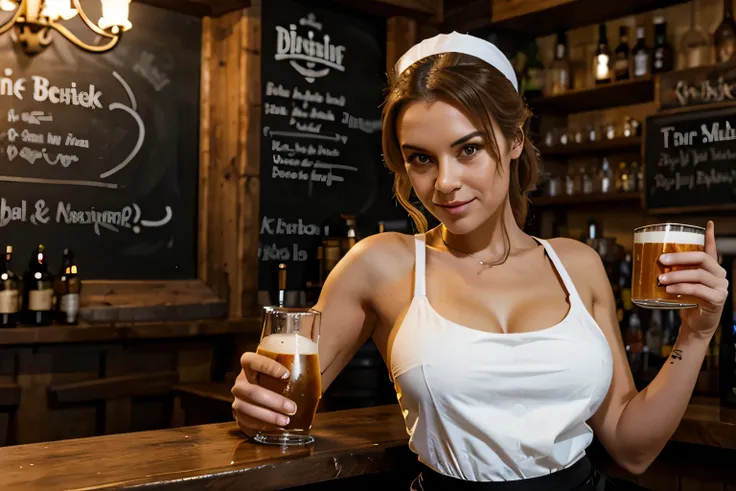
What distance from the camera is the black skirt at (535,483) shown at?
155cm

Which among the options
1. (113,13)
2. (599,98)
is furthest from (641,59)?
(113,13)

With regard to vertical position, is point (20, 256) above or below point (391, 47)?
below

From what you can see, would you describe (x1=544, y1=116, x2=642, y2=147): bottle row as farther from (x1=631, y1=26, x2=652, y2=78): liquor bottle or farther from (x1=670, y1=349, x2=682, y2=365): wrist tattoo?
(x1=670, y1=349, x2=682, y2=365): wrist tattoo

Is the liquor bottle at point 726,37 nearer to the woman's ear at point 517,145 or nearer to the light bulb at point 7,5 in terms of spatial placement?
the woman's ear at point 517,145

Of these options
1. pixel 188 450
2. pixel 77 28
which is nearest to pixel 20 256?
pixel 77 28

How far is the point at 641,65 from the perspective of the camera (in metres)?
4.07

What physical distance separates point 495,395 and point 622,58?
318 centimetres

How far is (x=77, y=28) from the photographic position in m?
3.63

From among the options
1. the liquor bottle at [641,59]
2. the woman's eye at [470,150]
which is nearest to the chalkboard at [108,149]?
the liquor bottle at [641,59]

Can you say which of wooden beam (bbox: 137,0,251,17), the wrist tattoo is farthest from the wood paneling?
the wrist tattoo

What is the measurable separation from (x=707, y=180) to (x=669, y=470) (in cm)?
202

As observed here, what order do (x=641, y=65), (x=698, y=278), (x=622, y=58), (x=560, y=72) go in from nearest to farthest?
(x=698, y=278)
(x=641, y=65)
(x=622, y=58)
(x=560, y=72)

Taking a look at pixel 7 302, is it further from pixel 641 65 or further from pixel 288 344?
pixel 641 65

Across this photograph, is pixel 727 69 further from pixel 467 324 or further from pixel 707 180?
pixel 467 324
